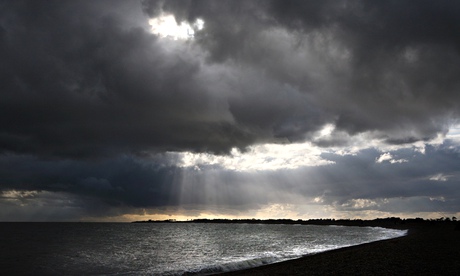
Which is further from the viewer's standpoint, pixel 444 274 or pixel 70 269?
pixel 70 269

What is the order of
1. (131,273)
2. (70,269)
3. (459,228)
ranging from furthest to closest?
(459,228) < (70,269) < (131,273)

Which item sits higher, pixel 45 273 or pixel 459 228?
pixel 459 228

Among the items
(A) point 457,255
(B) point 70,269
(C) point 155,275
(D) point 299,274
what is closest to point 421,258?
(A) point 457,255

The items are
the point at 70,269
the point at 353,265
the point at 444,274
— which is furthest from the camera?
the point at 70,269

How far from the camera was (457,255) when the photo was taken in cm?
3108

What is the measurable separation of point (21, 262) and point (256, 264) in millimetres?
38208

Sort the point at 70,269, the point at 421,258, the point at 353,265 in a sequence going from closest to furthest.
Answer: the point at 353,265, the point at 421,258, the point at 70,269

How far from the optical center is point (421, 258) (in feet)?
97.2

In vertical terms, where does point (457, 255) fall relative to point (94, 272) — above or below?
above

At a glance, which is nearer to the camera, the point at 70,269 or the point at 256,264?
the point at 256,264

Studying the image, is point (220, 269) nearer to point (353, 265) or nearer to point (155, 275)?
point (155, 275)

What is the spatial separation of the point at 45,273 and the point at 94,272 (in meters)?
6.48

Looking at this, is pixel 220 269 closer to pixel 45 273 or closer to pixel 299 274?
pixel 299 274

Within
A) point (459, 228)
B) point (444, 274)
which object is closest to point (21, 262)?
point (444, 274)
